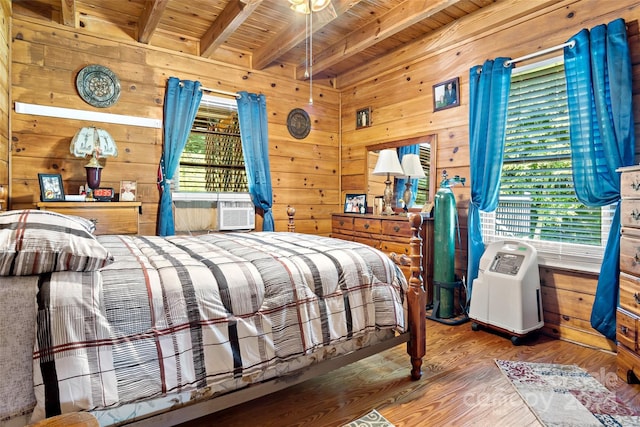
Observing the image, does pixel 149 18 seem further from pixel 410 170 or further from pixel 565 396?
pixel 565 396

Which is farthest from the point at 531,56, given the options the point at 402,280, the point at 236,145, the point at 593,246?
the point at 236,145

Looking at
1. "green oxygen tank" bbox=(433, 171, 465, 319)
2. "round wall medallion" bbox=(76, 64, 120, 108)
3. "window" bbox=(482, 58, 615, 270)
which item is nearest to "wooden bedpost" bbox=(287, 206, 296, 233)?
"green oxygen tank" bbox=(433, 171, 465, 319)

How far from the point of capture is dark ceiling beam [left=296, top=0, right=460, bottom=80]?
282cm

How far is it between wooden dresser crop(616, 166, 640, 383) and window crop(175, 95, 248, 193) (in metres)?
3.35

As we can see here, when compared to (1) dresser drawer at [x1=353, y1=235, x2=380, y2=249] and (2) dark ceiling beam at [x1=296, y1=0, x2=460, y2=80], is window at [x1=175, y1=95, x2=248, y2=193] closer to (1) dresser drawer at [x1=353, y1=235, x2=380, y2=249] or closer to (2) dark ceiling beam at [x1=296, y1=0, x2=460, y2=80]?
(2) dark ceiling beam at [x1=296, y1=0, x2=460, y2=80]

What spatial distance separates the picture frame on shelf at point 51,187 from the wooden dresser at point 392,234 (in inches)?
106

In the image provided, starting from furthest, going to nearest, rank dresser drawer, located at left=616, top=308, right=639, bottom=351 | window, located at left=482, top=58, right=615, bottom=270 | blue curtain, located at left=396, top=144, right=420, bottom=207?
blue curtain, located at left=396, top=144, right=420, bottom=207
window, located at left=482, top=58, right=615, bottom=270
dresser drawer, located at left=616, top=308, right=639, bottom=351

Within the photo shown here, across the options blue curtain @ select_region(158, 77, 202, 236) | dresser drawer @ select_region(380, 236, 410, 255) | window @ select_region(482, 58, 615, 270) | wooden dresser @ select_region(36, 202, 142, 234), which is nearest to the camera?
window @ select_region(482, 58, 615, 270)

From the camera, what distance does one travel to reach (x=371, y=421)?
1.67 meters

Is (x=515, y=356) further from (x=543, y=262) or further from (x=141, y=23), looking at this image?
(x=141, y=23)

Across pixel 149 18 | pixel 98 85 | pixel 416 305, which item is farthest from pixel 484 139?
pixel 98 85

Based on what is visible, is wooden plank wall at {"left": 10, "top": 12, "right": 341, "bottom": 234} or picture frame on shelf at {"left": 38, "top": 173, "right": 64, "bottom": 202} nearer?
picture frame on shelf at {"left": 38, "top": 173, "right": 64, "bottom": 202}

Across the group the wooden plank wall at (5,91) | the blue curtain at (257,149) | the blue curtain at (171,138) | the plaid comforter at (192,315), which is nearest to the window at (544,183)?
the plaid comforter at (192,315)

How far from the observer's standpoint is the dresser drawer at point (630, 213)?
1937mm
